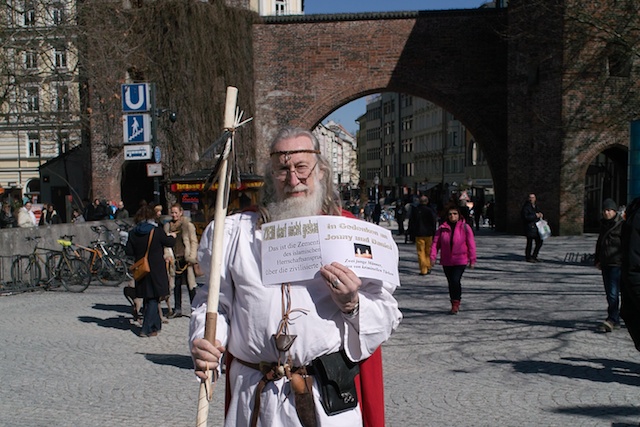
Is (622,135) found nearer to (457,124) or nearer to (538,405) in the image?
(538,405)

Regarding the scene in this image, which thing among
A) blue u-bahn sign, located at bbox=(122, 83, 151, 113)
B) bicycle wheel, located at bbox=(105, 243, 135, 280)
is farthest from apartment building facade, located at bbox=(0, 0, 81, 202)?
bicycle wheel, located at bbox=(105, 243, 135, 280)

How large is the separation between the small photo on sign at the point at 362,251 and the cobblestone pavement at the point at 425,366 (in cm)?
320

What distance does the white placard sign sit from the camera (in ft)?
9.22

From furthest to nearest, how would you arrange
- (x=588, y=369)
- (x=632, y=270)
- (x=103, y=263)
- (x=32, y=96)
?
(x=32, y=96) < (x=103, y=263) < (x=588, y=369) < (x=632, y=270)

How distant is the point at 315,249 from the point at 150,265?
738 cm

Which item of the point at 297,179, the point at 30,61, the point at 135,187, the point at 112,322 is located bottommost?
the point at 112,322

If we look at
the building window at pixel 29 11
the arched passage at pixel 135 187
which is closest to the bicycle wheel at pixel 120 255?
the building window at pixel 29 11

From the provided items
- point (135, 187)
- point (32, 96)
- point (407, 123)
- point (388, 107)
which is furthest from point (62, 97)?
point (388, 107)

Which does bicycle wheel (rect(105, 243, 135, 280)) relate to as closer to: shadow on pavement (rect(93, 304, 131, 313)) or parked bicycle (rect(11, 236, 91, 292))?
parked bicycle (rect(11, 236, 91, 292))

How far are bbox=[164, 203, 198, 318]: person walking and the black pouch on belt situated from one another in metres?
8.08

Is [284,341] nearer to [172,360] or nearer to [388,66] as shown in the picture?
[172,360]

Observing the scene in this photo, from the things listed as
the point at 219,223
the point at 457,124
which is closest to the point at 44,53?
the point at 219,223

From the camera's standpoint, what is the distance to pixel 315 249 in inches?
111

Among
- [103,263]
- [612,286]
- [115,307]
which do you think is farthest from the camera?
[103,263]
